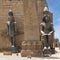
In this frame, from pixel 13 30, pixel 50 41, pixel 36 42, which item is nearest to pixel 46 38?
pixel 50 41

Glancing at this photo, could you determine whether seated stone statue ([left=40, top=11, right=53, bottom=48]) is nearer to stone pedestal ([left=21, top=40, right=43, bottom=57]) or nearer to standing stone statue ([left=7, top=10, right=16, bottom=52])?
standing stone statue ([left=7, top=10, right=16, bottom=52])

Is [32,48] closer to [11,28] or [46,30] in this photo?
[46,30]

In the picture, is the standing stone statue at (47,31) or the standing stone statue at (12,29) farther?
the standing stone statue at (12,29)

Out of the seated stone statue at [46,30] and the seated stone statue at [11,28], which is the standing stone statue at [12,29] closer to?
the seated stone statue at [11,28]

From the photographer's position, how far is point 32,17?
15805 mm

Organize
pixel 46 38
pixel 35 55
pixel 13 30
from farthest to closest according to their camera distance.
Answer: pixel 13 30 → pixel 46 38 → pixel 35 55

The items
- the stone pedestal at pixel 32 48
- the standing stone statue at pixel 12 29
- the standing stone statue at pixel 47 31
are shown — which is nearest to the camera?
the stone pedestal at pixel 32 48

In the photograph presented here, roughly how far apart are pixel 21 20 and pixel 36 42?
7.12 meters

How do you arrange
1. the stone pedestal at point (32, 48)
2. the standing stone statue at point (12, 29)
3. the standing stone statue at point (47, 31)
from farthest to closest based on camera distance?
the standing stone statue at point (12, 29) → the standing stone statue at point (47, 31) → the stone pedestal at point (32, 48)

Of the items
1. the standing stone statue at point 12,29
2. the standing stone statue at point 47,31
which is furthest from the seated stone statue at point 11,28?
the standing stone statue at point 47,31

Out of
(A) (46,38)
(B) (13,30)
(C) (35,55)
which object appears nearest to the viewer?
(C) (35,55)

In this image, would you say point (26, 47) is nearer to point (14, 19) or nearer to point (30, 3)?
point (30, 3)

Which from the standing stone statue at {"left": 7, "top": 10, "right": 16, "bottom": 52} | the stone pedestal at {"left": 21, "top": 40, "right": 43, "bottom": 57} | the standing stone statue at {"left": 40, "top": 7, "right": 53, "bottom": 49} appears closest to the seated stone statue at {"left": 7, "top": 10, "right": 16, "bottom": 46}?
the standing stone statue at {"left": 7, "top": 10, "right": 16, "bottom": 52}

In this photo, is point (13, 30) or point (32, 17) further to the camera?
point (13, 30)
